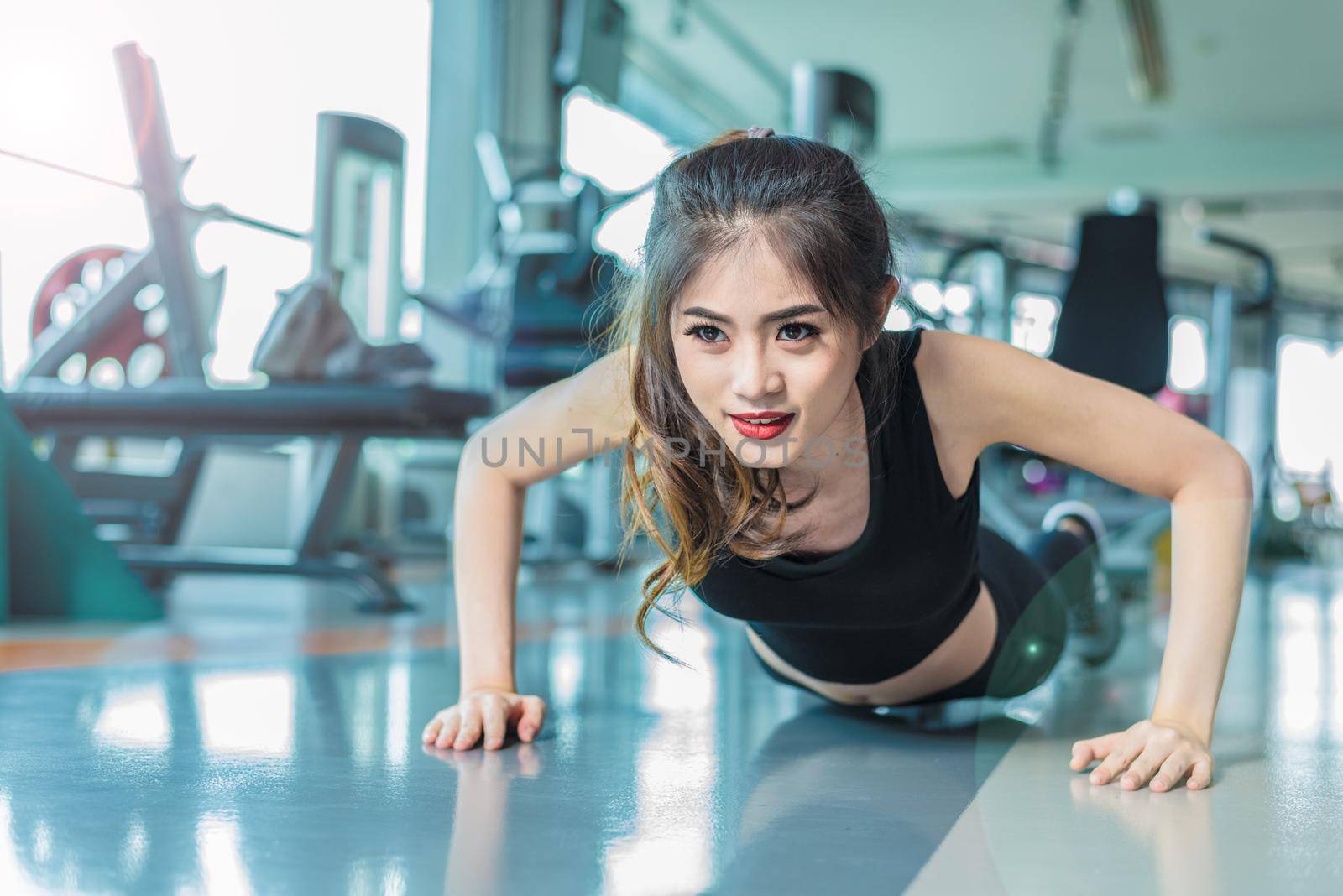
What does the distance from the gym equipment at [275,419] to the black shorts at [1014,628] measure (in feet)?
3.90

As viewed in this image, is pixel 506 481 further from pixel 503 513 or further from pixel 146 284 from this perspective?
pixel 146 284

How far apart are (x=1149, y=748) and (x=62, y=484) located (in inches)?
83.1

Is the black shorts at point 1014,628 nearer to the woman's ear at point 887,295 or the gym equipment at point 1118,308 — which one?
the woman's ear at point 887,295

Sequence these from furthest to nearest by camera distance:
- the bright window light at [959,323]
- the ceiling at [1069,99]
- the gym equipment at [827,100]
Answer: the ceiling at [1069,99], the gym equipment at [827,100], the bright window light at [959,323]

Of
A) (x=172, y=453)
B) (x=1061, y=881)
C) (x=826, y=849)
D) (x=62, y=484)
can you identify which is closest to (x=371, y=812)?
(x=826, y=849)

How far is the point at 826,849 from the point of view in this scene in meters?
0.82

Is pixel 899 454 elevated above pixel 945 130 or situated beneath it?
situated beneath

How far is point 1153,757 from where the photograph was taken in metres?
1.06

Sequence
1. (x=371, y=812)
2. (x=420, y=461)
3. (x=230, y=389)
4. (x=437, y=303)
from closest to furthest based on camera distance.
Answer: (x=371, y=812), (x=230, y=389), (x=437, y=303), (x=420, y=461)

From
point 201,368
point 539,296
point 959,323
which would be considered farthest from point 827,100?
point 201,368

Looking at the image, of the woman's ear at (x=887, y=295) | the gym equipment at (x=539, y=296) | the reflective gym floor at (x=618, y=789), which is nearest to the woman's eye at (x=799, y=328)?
the woman's ear at (x=887, y=295)

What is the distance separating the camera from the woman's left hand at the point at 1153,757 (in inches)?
41.1

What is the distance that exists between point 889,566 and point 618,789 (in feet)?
1.21

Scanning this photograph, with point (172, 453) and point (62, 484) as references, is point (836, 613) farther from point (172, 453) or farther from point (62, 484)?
point (172, 453)
